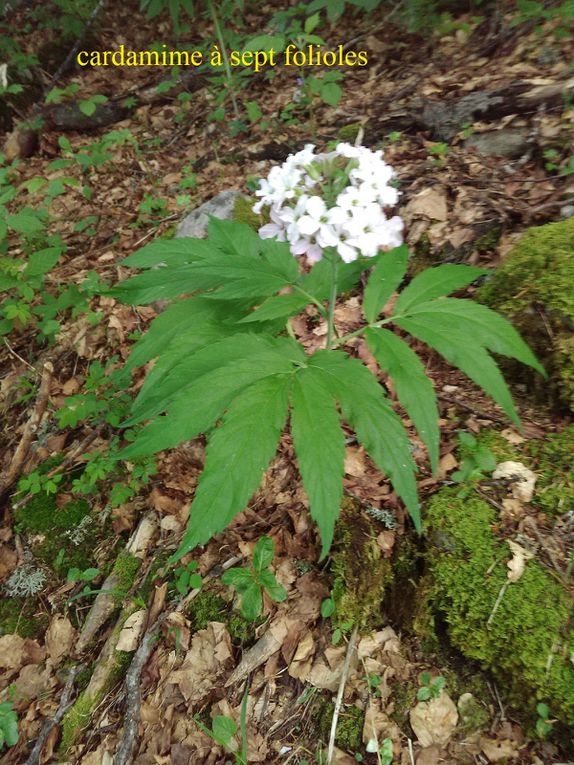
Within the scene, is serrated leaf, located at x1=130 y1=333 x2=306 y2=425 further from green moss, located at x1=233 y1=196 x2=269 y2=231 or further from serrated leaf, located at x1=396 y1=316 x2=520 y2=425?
green moss, located at x1=233 y1=196 x2=269 y2=231

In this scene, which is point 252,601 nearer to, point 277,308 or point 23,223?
point 277,308

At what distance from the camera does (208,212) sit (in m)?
4.37

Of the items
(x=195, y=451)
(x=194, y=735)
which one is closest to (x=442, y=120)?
(x=195, y=451)

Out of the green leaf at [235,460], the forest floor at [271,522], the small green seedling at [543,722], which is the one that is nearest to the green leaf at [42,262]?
the forest floor at [271,522]

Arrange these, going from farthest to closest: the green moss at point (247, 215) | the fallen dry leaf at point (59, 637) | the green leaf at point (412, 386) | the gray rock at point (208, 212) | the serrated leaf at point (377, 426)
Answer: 1. the gray rock at point (208, 212)
2. the green moss at point (247, 215)
3. the fallen dry leaf at point (59, 637)
4. the green leaf at point (412, 386)
5. the serrated leaf at point (377, 426)

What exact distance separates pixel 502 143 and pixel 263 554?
362 cm

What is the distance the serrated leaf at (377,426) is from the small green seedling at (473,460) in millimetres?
784

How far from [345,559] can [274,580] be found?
33 cm

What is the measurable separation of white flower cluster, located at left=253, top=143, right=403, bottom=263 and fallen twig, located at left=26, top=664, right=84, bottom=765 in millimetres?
2351

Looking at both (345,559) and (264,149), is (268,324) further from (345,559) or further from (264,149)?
(264,149)

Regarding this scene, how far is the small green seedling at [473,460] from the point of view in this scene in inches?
87.8

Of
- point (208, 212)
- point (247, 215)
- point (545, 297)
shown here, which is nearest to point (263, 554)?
point (545, 297)

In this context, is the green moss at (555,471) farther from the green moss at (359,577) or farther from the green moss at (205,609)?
the green moss at (205,609)

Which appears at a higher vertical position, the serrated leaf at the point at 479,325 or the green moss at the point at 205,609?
the serrated leaf at the point at 479,325
